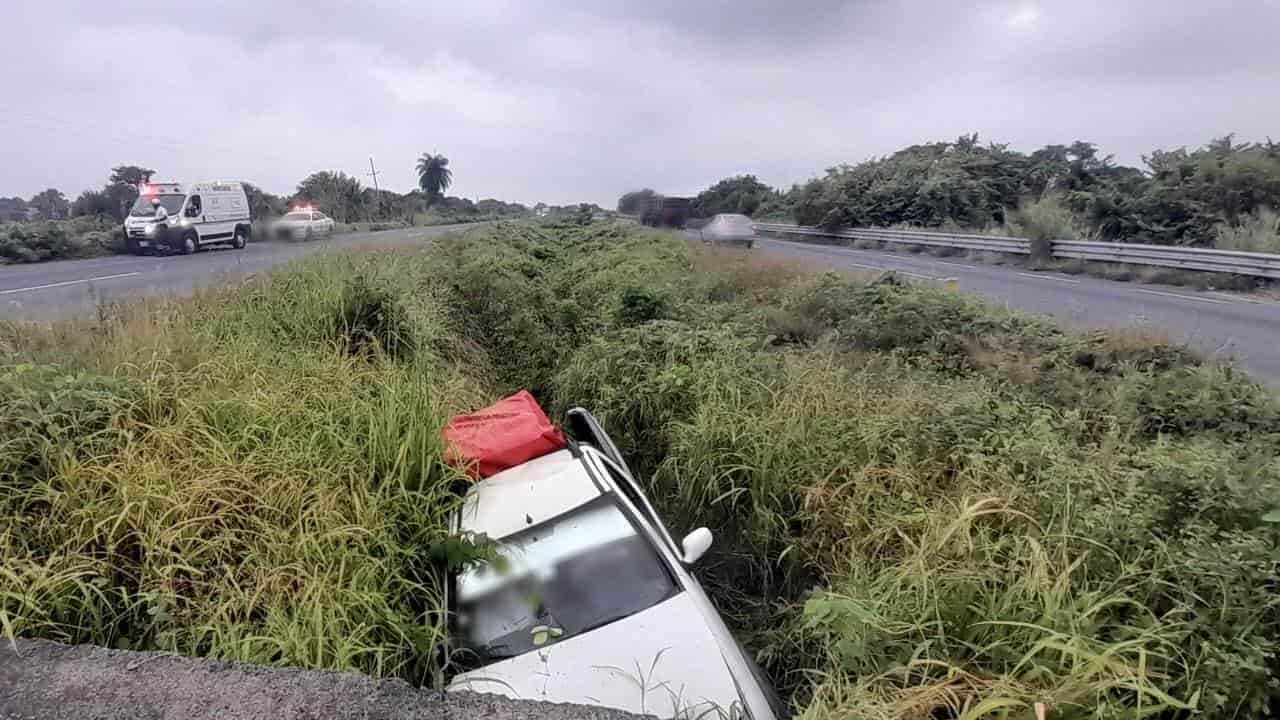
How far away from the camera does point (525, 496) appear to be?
312cm

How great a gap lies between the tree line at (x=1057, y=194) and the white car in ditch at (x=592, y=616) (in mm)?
15099

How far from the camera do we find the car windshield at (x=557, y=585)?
95.3 inches

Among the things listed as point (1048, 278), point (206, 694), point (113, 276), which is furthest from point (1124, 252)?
point (113, 276)

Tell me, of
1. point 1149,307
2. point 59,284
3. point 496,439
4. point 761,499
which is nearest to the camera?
point 496,439

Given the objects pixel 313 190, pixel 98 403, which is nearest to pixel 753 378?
pixel 98 403

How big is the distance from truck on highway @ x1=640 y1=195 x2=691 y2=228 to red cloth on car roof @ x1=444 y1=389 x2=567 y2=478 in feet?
81.6

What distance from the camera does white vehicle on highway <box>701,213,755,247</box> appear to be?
21797mm

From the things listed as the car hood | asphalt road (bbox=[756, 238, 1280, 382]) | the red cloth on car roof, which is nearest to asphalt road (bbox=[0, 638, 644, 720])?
the car hood

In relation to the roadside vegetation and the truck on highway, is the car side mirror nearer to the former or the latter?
the roadside vegetation

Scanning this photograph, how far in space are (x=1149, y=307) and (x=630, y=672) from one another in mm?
10306

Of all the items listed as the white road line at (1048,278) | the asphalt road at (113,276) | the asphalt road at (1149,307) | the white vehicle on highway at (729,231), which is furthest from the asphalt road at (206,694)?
the white vehicle on highway at (729,231)

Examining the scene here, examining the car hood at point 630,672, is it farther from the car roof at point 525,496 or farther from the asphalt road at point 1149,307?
the asphalt road at point 1149,307

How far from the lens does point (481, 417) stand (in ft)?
12.6

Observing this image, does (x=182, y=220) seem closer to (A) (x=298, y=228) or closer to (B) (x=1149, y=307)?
(A) (x=298, y=228)
